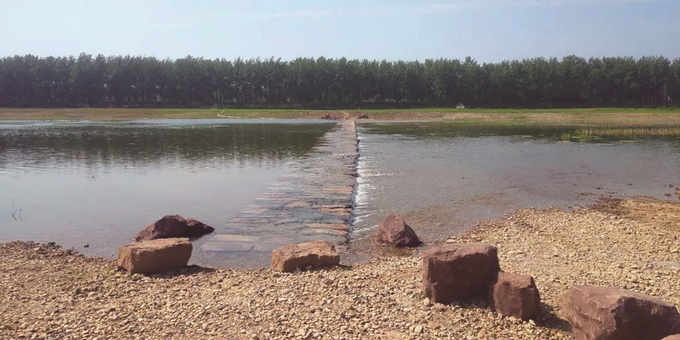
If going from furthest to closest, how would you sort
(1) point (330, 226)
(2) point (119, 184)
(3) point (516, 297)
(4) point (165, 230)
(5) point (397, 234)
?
1. (2) point (119, 184)
2. (1) point (330, 226)
3. (4) point (165, 230)
4. (5) point (397, 234)
5. (3) point (516, 297)

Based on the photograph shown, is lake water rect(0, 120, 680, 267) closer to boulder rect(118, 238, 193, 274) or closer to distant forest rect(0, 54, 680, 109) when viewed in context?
boulder rect(118, 238, 193, 274)

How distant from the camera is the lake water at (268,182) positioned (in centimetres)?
1448

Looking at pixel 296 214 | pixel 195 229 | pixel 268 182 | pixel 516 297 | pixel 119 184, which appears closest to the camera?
pixel 516 297

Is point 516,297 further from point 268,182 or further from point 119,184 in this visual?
point 119,184

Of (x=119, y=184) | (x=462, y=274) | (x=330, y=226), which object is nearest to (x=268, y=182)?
(x=119, y=184)

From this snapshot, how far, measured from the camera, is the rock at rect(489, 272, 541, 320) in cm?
705

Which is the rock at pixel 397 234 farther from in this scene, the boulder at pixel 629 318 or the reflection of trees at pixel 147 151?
the reflection of trees at pixel 147 151

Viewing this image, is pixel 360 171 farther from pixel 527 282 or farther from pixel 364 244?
pixel 527 282

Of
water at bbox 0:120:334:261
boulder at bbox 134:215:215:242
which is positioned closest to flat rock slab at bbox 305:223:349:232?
water at bbox 0:120:334:261

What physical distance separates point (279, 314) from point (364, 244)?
513 cm

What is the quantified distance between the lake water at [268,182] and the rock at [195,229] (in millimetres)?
473

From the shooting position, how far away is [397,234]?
11883mm

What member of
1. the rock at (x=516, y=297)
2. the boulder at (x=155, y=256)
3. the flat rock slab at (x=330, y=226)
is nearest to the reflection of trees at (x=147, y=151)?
the flat rock slab at (x=330, y=226)

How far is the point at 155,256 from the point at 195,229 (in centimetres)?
337
